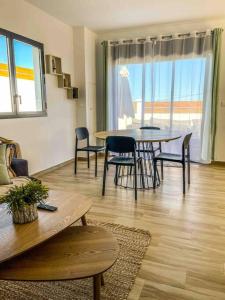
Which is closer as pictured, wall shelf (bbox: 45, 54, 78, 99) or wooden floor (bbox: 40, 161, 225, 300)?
wooden floor (bbox: 40, 161, 225, 300)

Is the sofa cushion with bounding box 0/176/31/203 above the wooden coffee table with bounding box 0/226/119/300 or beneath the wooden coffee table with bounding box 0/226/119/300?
above

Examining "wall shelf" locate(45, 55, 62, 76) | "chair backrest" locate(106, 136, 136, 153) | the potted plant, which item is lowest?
the potted plant

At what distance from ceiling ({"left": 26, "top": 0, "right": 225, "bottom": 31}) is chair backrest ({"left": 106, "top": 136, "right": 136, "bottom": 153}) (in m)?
2.00

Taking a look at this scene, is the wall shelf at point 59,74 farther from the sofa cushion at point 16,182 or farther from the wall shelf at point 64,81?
the sofa cushion at point 16,182

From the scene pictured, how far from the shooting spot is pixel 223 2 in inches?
135

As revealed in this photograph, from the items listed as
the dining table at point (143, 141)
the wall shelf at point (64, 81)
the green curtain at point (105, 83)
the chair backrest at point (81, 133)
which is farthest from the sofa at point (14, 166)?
the green curtain at point (105, 83)

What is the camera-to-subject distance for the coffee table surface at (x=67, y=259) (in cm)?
111

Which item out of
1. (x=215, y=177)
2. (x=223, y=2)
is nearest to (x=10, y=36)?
(x=223, y=2)

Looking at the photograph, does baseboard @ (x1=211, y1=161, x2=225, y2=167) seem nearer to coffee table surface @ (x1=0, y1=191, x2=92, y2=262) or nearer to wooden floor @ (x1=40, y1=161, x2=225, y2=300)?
wooden floor @ (x1=40, y1=161, x2=225, y2=300)

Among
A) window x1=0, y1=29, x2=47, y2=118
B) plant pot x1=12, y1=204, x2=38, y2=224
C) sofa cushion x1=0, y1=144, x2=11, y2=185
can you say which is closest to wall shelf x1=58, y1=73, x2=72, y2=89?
window x1=0, y1=29, x2=47, y2=118

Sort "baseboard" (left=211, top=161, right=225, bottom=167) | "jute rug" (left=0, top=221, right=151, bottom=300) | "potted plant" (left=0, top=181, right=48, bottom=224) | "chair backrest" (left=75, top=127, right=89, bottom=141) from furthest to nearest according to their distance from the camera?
"baseboard" (left=211, top=161, right=225, bottom=167) < "chair backrest" (left=75, top=127, right=89, bottom=141) < "jute rug" (left=0, top=221, right=151, bottom=300) < "potted plant" (left=0, top=181, right=48, bottom=224)

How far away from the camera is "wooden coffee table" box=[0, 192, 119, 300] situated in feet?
3.66

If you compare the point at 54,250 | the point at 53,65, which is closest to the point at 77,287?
the point at 54,250

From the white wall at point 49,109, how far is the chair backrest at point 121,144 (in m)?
1.37
